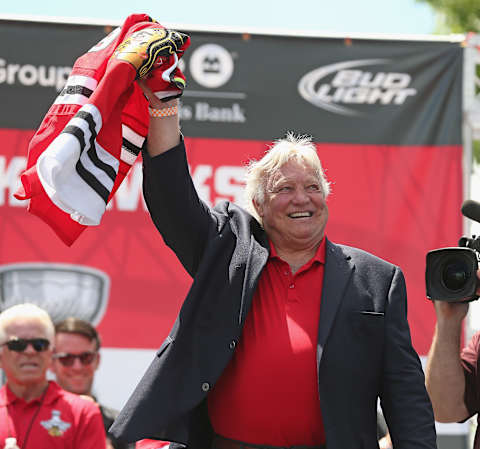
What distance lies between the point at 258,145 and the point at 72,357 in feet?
5.94

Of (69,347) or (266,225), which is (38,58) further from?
(266,225)

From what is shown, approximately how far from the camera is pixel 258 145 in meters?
5.51

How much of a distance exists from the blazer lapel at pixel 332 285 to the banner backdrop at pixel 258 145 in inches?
114

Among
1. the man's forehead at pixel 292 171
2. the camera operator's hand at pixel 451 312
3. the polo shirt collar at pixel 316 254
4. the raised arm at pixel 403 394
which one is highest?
the man's forehead at pixel 292 171

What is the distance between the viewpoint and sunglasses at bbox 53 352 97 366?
5.01 metres

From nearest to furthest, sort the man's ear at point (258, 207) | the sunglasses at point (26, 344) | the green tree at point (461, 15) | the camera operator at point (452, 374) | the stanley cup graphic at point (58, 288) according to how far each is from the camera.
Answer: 1. the man's ear at point (258, 207)
2. the camera operator at point (452, 374)
3. the sunglasses at point (26, 344)
4. the stanley cup graphic at point (58, 288)
5. the green tree at point (461, 15)

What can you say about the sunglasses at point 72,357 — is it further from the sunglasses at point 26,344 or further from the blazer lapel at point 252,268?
the blazer lapel at point 252,268

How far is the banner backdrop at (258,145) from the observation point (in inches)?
213

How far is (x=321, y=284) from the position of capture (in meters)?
2.55

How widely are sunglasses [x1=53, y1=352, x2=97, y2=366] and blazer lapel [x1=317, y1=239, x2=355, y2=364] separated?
2814mm

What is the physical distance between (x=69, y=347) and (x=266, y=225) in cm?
277

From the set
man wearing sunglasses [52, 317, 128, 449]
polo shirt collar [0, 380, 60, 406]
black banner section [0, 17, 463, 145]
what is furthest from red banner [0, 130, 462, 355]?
polo shirt collar [0, 380, 60, 406]

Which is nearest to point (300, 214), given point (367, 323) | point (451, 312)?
point (367, 323)

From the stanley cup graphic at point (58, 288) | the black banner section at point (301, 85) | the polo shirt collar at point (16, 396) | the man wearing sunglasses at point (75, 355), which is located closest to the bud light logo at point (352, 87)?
the black banner section at point (301, 85)
